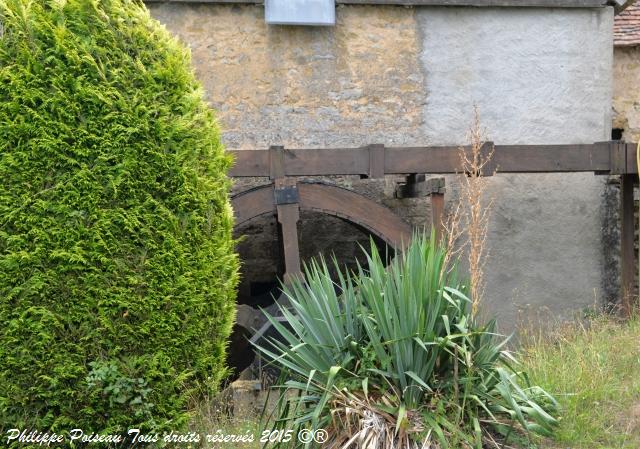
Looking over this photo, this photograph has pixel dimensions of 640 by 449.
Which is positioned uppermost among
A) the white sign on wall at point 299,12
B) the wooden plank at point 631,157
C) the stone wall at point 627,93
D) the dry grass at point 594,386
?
the white sign on wall at point 299,12

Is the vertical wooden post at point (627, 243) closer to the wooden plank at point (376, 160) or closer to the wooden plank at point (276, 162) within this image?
the wooden plank at point (376, 160)

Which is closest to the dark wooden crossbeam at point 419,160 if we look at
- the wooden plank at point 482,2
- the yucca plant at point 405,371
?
the wooden plank at point 482,2

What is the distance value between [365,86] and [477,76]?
1310 mm

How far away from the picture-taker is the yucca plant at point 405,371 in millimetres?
4188

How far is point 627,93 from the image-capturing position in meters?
10.7

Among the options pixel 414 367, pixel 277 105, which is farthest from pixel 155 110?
pixel 277 105

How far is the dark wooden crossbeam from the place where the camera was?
777 centimetres

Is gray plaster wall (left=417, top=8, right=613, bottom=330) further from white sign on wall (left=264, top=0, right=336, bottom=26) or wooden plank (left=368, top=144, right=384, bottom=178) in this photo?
wooden plank (left=368, top=144, right=384, bottom=178)

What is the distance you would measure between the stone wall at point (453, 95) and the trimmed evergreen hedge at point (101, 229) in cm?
385

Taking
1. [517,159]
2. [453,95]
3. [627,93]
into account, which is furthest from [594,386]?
[627,93]

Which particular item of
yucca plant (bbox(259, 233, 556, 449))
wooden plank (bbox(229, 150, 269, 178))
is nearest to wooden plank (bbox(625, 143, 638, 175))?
wooden plank (bbox(229, 150, 269, 178))

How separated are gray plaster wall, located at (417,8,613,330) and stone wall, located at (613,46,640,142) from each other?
1055 mm

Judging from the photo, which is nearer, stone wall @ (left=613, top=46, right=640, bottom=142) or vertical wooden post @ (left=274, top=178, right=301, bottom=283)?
vertical wooden post @ (left=274, top=178, right=301, bottom=283)

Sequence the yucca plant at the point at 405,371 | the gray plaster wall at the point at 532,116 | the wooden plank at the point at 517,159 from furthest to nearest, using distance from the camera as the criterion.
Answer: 1. the gray plaster wall at the point at 532,116
2. the wooden plank at the point at 517,159
3. the yucca plant at the point at 405,371
